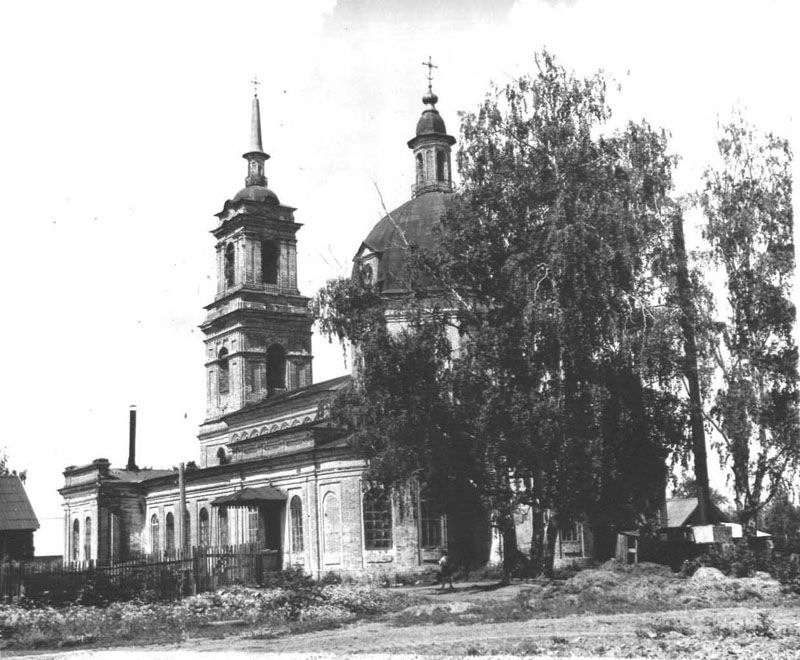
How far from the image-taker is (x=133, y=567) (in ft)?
88.3

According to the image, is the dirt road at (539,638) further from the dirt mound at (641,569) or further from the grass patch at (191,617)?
the dirt mound at (641,569)

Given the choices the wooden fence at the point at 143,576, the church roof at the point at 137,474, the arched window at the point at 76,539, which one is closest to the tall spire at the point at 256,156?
the church roof at the point at 137,474

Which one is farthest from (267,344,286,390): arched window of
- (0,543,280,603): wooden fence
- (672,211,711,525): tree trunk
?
(672,211,711,525): tree trunk

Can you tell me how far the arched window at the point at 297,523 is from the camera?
37688mm

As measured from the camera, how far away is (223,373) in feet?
178

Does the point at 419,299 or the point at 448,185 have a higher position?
the point at 448,185

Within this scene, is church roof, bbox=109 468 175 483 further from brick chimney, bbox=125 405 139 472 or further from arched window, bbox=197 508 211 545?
arched window, bbox=197 508 211 545

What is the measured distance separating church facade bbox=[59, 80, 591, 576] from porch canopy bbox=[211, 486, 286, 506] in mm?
69

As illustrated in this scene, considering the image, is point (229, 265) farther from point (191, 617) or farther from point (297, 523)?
point (191, 617)

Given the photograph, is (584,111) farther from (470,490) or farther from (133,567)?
(133,567)

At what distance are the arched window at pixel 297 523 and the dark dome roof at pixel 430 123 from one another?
18523 millimetres

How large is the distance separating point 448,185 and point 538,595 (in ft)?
89.3

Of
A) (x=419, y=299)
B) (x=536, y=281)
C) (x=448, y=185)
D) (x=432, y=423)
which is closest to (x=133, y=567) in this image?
(x=432, y=423)

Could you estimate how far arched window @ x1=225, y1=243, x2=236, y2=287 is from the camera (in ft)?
178
